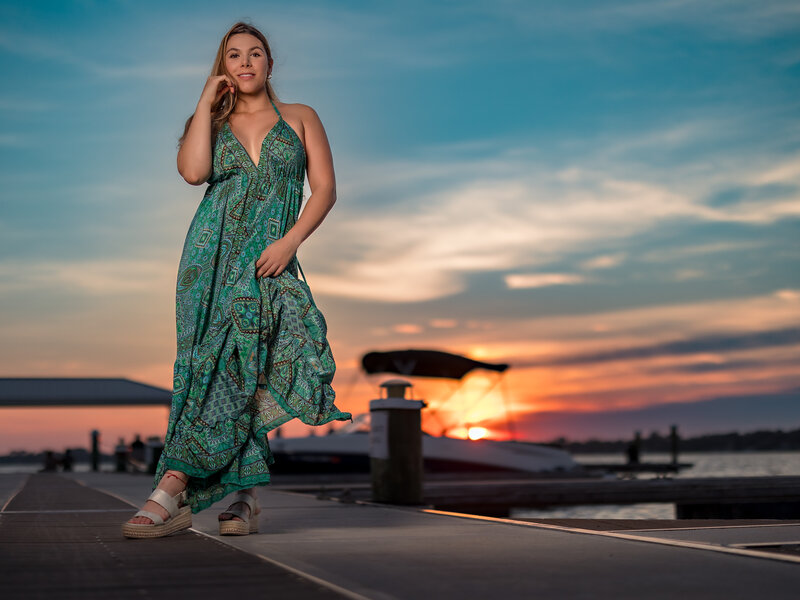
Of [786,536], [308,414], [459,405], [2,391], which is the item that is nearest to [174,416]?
[308,414]

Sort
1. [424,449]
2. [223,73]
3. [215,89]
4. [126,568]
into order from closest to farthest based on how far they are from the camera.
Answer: [126,568]
[215,89]
[223,73]
[424,449]

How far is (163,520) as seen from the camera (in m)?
4.31

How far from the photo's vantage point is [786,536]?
13.8 feet

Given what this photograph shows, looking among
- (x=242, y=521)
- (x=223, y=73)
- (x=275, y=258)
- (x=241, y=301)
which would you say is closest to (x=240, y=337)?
(x=241, y=301)

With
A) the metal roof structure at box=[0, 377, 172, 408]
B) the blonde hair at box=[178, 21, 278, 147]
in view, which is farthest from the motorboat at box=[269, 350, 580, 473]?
the blonde hair at box=[178, 21, 278, 147]

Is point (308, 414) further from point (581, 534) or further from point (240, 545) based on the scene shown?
point (581, 534)

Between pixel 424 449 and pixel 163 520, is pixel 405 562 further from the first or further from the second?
pixel 424 449

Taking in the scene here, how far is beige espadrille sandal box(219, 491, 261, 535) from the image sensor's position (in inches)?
175

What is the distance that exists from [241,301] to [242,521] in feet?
3.33

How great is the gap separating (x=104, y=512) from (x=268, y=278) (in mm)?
2284

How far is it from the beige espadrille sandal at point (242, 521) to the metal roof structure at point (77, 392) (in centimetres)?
3077

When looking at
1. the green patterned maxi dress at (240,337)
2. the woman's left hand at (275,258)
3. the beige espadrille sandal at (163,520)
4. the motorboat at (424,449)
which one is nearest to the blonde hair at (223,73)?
the green patterned maxi dress at (240,337)

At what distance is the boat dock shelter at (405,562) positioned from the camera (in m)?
2.76

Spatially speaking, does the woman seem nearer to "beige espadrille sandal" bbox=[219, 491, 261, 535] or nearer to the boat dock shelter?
"beige espadrille sandal" bbox=[219, 491, 261, 535]
